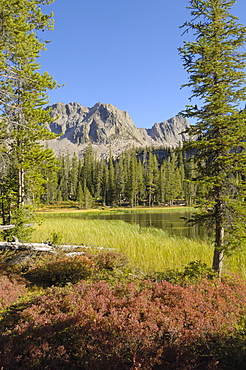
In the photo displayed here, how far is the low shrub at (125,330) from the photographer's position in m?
3.02

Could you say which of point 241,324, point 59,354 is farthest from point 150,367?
point 241,324

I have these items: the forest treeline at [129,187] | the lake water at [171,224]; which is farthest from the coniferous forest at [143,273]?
the forest treeline at [129,187]

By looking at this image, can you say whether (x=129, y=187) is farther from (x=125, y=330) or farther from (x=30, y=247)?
(x=125, y=330)

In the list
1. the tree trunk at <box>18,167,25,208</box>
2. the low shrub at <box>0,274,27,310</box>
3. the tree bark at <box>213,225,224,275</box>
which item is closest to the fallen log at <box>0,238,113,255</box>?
the low shrub at <box>0,274,27,310</box>

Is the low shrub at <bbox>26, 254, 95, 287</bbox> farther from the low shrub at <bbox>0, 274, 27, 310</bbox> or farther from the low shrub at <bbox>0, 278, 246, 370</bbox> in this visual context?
the low shrub at <bbox>0, 278, 246, 370</bbox>

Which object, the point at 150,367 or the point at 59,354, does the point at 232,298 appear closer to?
the point at 150,367

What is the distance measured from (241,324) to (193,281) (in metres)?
1.87

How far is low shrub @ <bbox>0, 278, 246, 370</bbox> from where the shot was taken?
302 cm

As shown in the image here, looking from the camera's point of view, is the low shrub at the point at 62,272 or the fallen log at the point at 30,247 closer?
the low shrub at the point at 62,272

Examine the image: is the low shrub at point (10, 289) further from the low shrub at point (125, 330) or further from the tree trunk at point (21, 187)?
the tree trunk at point (21, 187)

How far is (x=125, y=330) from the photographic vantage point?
3.55 m

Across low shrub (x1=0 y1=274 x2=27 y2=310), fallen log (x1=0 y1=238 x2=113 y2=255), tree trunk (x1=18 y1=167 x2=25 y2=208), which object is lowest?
low shrub (x1=0 y1=274 x2=27 y2=310)

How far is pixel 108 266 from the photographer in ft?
25.2

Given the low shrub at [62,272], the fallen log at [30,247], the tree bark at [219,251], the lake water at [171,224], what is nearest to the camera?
the tree bark at [219,251]
